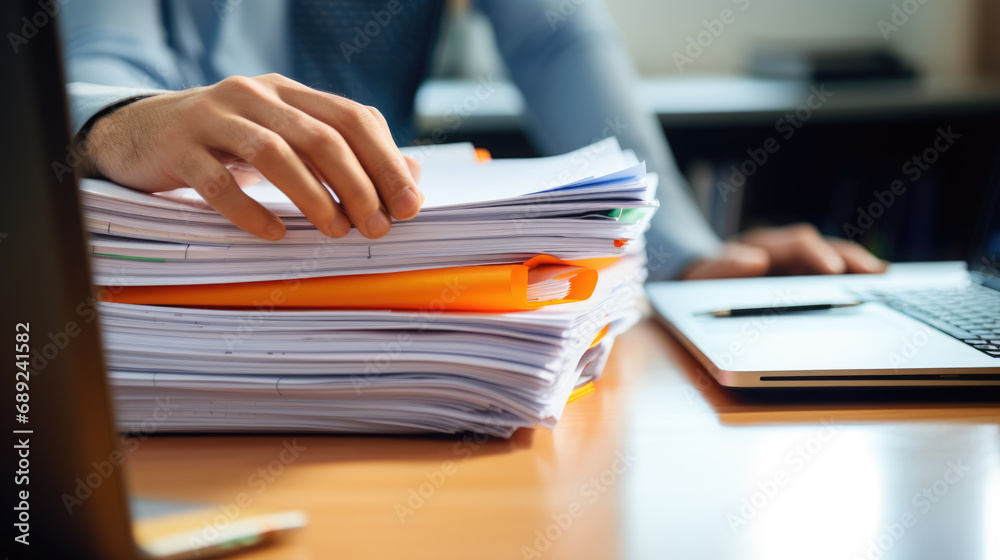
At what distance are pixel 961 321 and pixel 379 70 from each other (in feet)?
3.08

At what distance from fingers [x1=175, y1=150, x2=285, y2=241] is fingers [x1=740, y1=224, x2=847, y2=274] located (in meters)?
0.66

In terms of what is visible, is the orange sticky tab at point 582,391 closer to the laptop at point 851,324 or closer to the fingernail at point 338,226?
the laptop at point 851,324

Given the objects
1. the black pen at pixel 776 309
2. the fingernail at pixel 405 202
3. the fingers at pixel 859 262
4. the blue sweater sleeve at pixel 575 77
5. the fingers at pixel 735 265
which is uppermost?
the blue sweater sleeve at pixel 575 77

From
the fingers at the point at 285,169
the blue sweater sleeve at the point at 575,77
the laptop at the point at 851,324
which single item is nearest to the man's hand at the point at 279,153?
the fingers at the point at 285,169

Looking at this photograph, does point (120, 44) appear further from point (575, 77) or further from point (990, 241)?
point (990, 241)

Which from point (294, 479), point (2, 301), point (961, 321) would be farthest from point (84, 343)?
point (961, 321)

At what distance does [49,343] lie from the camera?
0.25m

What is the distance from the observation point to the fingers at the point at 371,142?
0.38m

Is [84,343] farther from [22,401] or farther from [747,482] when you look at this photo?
[747,482]

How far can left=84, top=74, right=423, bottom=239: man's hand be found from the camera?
0.37m

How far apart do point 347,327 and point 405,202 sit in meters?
0.08

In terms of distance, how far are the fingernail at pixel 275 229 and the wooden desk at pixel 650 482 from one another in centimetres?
13

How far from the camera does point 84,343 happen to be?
0.24 meters

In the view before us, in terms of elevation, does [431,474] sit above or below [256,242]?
Result: below
